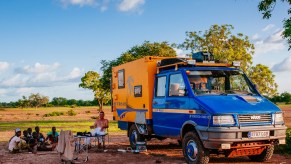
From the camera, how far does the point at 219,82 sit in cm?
1086

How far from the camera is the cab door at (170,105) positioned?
408 inches

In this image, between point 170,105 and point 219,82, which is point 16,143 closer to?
point 170,105

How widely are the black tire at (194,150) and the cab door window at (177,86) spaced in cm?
114

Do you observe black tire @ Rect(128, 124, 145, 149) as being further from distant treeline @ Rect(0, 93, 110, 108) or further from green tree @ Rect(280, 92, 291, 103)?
distant treeline @ Rect(0, 93, 110, 108)

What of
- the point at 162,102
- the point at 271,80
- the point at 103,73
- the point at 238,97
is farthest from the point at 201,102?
the point at 271,80

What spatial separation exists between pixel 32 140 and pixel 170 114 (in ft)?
18.8

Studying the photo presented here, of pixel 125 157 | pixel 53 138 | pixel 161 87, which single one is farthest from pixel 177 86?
pixel 53 138

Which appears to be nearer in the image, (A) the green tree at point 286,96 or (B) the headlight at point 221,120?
(B) the headlight at point 221,120

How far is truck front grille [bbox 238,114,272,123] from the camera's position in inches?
364

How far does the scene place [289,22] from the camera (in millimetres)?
13070

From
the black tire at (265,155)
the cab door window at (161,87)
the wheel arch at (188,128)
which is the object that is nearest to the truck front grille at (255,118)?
the black tire at (265,155)

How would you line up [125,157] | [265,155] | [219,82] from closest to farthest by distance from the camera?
[265,155] → [219,82] → [125,157]

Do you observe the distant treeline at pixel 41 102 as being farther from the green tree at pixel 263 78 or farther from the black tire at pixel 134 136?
the black tire at pixel 134 136

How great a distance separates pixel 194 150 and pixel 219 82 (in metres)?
2.25
